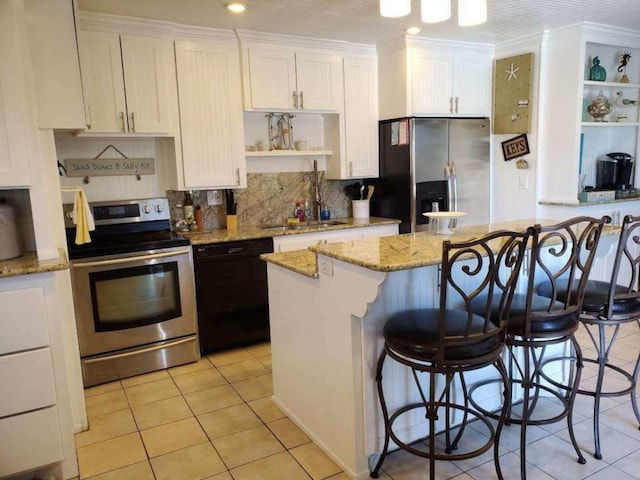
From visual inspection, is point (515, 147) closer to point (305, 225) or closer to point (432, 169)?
point (432, 169)

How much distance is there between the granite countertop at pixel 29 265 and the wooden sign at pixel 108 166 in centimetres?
136

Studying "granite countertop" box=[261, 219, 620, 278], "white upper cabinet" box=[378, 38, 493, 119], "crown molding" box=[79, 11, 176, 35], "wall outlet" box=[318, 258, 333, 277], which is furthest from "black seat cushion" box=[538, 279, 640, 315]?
"crown molding" box=[79, 11, 176, 35]

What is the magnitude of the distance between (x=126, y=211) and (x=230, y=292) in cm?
100

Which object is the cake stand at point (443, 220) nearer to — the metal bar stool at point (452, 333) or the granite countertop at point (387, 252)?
the granite countertop at point (387, 252)

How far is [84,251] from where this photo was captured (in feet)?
10.2

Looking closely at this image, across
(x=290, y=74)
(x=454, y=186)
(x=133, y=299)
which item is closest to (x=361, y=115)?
(x=290, y=74)

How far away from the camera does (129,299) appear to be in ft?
10.8

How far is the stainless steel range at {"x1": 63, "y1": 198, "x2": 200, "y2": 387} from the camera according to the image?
10.4 ft

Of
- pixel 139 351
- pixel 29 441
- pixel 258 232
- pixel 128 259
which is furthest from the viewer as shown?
pixel 258 232

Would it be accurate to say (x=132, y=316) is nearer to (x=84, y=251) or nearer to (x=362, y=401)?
(x=84, y=251)

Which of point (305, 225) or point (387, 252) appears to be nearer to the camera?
point (387, 252)

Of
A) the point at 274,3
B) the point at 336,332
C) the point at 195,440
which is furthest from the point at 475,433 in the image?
the point at 274,3

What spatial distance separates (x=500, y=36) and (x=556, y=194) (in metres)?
A: 1.41

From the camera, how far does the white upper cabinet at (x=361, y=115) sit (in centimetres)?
432
